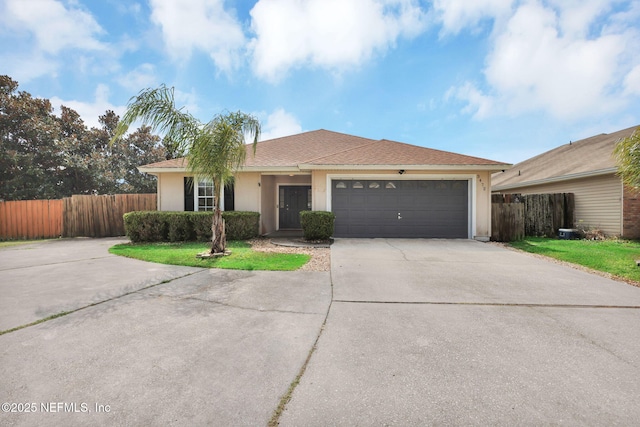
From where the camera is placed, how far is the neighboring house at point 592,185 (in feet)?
34.1

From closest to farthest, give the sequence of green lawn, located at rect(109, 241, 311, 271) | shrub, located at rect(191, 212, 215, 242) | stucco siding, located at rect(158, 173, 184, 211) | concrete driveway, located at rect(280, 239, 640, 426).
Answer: concrete driveway, located at rect(280, 239, 640, 426)
green lawn, located at rect(109, 241, 311, 271)
shrub, located at rect(191, 212, 215, 242)
stucco siding, located at rect(158, 173, 184, 211)

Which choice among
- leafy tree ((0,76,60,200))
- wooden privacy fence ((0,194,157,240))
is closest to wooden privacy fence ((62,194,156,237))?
wooden privacy fence ((0,194,157,240))

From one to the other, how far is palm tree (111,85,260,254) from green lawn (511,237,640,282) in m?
9.13

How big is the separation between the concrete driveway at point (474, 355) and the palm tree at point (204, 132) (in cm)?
439

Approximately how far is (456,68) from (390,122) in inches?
314

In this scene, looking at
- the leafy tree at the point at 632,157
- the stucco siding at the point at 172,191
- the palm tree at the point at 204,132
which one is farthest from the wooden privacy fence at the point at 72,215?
the leafy tree at the point at 632,157

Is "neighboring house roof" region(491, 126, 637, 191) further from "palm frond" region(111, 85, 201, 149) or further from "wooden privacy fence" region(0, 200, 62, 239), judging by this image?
"wooden privacy fence" region(0, 200, 62, 239)

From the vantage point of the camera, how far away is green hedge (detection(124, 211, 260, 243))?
9.91m

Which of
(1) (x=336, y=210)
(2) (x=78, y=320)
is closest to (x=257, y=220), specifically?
(1) (x=336, y=210)

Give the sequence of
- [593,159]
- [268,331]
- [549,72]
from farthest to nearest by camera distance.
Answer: [593,159]
[549,72]
[268,331]

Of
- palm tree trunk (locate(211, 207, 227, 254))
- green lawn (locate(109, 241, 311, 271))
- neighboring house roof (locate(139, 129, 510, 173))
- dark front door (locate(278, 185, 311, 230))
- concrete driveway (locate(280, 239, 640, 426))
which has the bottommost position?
concrete driveway (locate(280, 239, 640, 426))

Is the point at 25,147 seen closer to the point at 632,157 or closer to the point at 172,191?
the point at 172,191

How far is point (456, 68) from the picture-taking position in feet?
36.0

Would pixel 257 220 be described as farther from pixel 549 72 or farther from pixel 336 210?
pixel 549 72
